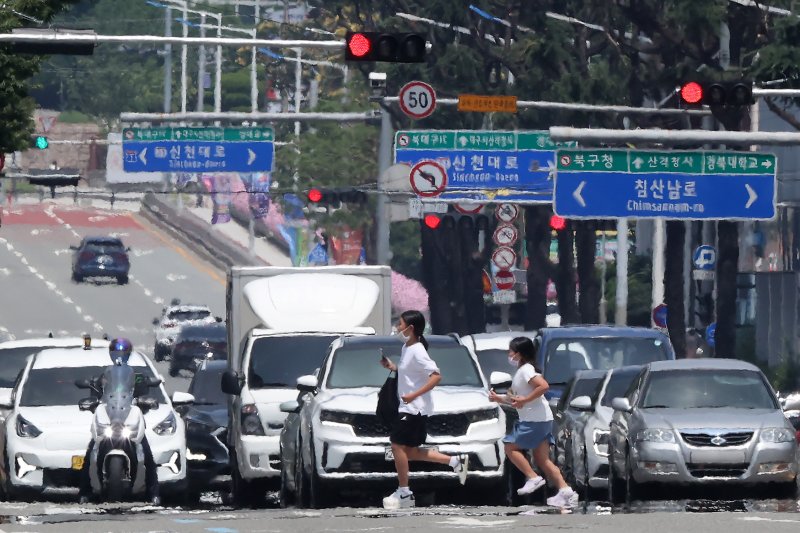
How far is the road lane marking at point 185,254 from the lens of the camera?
9775cm

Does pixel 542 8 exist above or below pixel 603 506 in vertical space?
above

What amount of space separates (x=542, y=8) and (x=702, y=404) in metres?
32.6

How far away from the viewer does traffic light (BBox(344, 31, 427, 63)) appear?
26.5 meters

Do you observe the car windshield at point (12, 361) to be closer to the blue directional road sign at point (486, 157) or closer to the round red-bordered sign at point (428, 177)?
the round red-bordered sign at point (428, 177)

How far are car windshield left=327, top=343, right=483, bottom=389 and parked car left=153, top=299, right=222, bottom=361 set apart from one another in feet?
154

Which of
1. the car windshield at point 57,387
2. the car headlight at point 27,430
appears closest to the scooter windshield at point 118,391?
the car headlight at point 27,430

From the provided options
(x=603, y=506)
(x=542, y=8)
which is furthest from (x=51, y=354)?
(x=542, y=8)

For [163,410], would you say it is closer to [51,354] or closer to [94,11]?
[51,354]

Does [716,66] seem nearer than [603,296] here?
Yes

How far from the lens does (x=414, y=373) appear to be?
20969 millimetres

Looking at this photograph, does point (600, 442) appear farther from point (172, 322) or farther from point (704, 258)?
point (172, 322)

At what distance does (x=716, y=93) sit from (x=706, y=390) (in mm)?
8762

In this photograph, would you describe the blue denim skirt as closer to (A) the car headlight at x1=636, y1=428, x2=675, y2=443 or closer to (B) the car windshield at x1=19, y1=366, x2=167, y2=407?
(A) the car headlight at x1=636, y1=428, x2=675, y2=443

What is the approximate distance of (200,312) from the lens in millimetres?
72750
